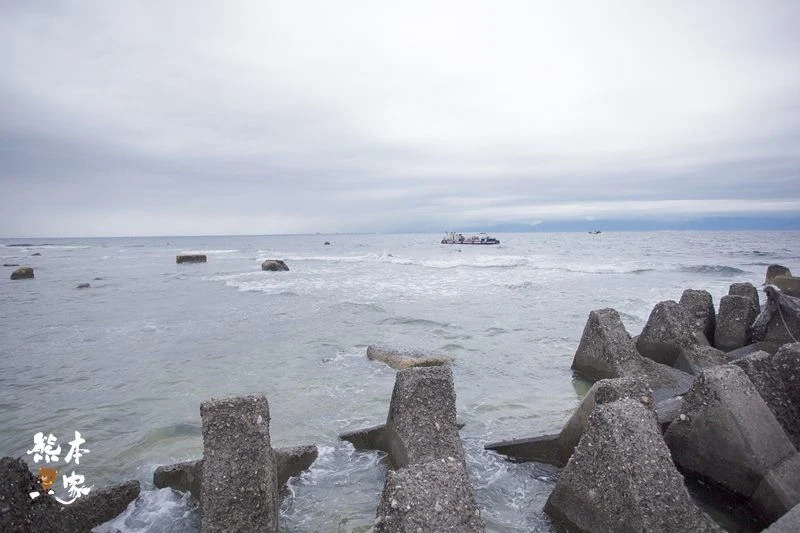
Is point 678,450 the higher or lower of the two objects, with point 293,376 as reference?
higher

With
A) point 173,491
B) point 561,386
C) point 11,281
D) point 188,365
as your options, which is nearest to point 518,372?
point 561,386

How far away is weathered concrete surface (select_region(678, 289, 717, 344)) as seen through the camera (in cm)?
901

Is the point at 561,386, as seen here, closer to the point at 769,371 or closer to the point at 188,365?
the point at 769,371

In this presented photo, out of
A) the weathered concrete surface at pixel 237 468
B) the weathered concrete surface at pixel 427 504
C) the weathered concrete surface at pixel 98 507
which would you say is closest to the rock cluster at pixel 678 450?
the weathered concrete surface at pixel 427 504

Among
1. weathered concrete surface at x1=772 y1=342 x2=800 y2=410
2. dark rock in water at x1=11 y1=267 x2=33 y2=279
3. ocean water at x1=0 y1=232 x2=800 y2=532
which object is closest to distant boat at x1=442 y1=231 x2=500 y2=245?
ocean water at x1=0 y1=232 x2=800 y2=532

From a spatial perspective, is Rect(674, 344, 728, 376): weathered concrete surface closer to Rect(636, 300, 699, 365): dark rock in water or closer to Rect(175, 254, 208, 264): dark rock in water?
Rect(636, 300, 699, 365): dark rock in water

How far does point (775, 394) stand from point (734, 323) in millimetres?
5069

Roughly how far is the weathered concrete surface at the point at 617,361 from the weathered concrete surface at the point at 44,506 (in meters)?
6.61

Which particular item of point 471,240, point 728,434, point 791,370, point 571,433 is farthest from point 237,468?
point 471,240

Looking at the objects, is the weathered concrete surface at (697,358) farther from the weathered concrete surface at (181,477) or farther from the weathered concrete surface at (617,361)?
the weathered concrete surface at (181,477)

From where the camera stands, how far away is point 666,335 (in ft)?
25.6

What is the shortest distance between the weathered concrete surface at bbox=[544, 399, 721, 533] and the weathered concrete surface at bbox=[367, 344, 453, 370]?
4.81m

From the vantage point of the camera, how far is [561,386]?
25.1ft

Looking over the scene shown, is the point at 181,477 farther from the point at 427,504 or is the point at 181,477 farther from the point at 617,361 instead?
the point at 617,361
